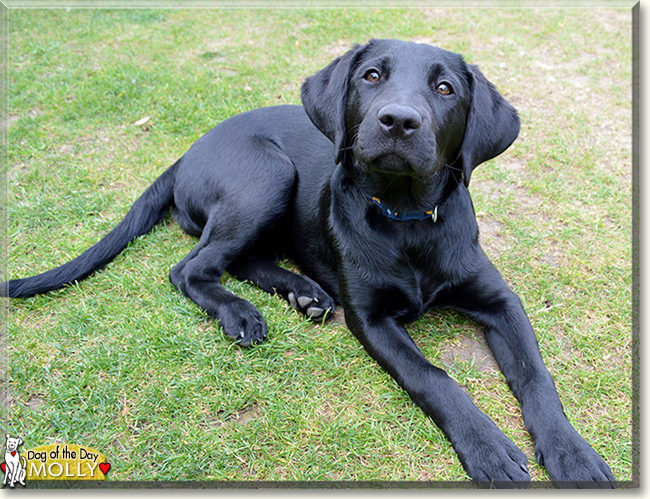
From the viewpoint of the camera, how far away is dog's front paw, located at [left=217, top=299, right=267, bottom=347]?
2.61 m

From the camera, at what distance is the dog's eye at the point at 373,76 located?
240cm

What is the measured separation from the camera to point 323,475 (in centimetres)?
206

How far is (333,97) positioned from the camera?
2500 millimetres

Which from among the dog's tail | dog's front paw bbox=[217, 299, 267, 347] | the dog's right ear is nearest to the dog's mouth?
the dog's right ear

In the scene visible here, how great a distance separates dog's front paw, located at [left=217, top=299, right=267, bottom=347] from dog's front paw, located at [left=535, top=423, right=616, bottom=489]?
134 centimetres

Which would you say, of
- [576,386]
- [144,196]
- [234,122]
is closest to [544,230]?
[576,386]

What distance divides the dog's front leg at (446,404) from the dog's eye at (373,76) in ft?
3.47

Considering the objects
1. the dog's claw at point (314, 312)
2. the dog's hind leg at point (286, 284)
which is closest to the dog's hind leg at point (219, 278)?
the dog's hind leg at point (286, 284)

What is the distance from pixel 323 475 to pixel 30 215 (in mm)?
2779

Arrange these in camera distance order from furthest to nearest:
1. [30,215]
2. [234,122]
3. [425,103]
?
[30,215] → [234,122] → [425,103]

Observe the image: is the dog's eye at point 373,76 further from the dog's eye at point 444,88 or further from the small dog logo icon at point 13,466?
the small dog logo icon at point 13,466

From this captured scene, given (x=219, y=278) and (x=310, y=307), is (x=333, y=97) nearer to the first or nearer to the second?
(x=310, y=307)

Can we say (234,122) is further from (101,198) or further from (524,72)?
(524,72)

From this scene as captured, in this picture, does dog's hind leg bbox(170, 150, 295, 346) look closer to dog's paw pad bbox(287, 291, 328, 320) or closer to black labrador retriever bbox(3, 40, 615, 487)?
black labrador retriever bbox(3, 40, 615, 487)
